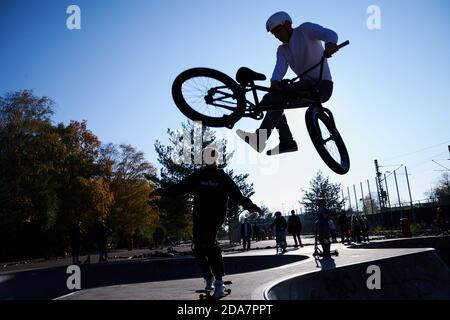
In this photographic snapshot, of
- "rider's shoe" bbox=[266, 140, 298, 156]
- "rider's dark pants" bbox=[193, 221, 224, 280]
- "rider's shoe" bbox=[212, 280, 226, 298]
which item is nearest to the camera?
"rider's shoe" bbox=[212, 280, 226, 298]

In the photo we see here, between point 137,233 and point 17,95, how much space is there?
849 inches

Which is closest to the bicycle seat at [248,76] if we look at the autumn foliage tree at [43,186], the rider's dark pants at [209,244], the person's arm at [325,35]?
the person's arm at [325,35]

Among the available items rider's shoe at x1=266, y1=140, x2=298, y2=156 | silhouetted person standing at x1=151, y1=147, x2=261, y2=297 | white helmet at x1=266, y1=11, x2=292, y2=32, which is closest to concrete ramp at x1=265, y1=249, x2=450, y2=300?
silhouetted person standing at x1=151, y1=147, x2=261, y2=297

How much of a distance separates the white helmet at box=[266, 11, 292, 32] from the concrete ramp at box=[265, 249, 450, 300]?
343 centimetres

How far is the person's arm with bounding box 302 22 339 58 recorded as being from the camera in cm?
539

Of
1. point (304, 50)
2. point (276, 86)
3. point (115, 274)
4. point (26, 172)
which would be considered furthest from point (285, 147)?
point (26, 172)

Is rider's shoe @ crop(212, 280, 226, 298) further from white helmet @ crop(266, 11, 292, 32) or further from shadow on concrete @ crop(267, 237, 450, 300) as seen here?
white helmet @ crop(266, 11, 292, 32)

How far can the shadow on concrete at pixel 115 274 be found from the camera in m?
9.56

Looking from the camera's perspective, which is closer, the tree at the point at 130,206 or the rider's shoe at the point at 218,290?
the rider's shoe at the point at 218,290

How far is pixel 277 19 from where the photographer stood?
18.0ft

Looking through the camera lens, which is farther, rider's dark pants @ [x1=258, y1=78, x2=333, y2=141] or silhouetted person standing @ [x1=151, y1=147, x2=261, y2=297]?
rider's dark pants @ [x1=258, y1=78, x2=333, y2=141]

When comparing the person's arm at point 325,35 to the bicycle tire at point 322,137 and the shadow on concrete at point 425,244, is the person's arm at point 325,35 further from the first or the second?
the shadow on concrete at point 425,244

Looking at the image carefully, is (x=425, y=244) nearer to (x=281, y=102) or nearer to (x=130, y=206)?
(x=281, y=102)
